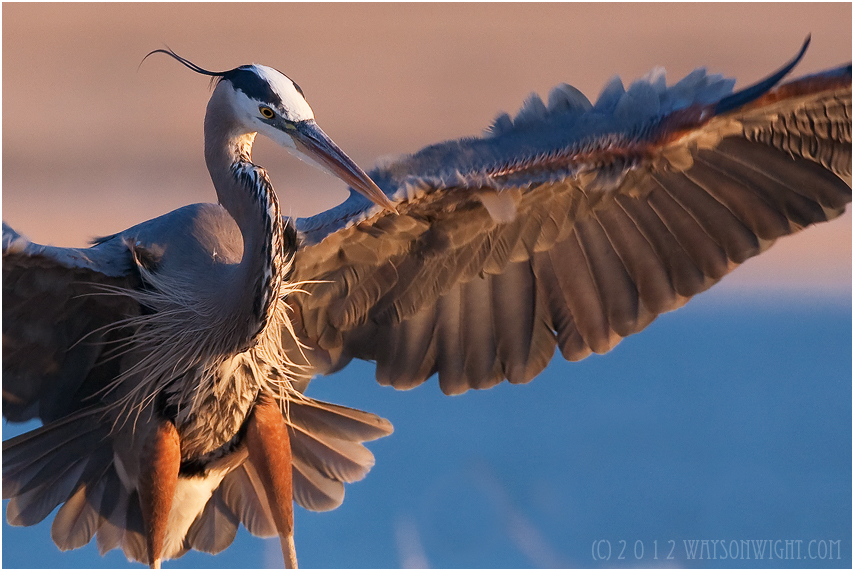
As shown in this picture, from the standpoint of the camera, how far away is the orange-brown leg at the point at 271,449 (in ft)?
11.5

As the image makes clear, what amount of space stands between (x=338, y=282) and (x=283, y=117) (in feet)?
1.94

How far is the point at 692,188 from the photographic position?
11.4ft

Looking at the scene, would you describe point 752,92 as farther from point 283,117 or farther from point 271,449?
point 271,449

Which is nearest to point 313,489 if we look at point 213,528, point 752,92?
point 213,528

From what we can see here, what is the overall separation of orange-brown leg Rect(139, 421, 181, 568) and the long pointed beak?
38.3 inches

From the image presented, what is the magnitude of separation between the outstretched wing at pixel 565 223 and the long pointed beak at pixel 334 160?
93 mm

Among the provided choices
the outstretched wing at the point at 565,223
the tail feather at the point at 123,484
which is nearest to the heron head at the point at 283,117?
the outstretched wing at the point at 565,223

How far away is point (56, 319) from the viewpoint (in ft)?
10.5

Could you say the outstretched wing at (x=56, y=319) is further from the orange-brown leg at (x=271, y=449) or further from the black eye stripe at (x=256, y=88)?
the black eye stripe at (x=256, y=88)

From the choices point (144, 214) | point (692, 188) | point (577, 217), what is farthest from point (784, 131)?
point (144, 214)

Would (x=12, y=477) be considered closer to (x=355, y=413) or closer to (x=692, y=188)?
(x=355, y=413)

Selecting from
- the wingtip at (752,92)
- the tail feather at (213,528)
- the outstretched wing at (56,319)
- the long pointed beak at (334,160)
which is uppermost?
the wingtip at (752,92)

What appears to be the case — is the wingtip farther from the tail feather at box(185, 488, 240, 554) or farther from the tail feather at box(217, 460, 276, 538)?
the tail feather at box(185, 488, 240, 554)

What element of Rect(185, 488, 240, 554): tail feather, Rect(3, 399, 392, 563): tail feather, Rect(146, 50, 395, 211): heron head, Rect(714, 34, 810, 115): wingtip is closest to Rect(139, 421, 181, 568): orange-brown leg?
Rect(3, 399, 392, 563): tail feather
